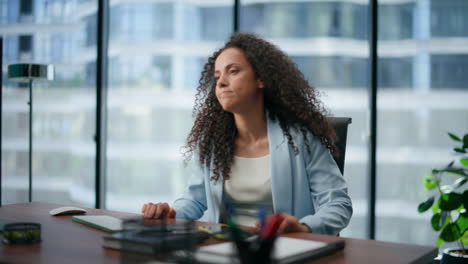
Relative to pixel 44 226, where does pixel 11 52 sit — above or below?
above

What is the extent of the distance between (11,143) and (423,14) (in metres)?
3.32

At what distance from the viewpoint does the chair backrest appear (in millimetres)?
1887

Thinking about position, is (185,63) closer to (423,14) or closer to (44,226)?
(423,14)

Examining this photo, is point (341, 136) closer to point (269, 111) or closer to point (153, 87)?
point (269, 111)

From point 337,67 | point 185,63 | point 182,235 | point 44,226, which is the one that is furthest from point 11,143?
point 182,235

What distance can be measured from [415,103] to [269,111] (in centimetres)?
214

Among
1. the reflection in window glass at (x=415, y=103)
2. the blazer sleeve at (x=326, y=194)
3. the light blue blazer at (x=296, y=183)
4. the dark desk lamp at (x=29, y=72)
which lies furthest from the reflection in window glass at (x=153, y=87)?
the blazer sleeve at (x=326, y=194)

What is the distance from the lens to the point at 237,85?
1844 millimetres

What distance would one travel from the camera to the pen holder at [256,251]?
0.77 meters

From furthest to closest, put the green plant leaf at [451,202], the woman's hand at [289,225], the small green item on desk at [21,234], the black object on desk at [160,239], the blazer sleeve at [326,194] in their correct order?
the green plant leaf at [451,202] < the blazer sleeve at [326,194] < the woman's hand at [289,225] < the small green item on desk at [21,234] < the black object on desk at [160,239]

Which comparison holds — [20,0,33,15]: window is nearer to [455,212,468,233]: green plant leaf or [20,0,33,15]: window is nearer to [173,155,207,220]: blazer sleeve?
[173,155,207,220]: blazer sleeve

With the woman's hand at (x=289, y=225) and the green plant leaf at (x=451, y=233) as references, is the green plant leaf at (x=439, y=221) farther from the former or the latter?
the woman's hand at (x=289, y=225)

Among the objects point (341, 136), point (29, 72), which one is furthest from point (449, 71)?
point (29, 72)

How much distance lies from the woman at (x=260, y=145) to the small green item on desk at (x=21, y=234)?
0.47 m
